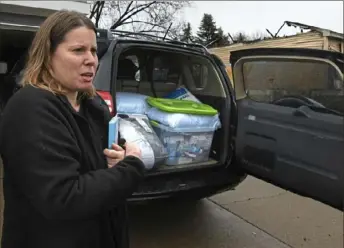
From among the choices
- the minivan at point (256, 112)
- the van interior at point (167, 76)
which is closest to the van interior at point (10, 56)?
the van interior at point (167, 76)

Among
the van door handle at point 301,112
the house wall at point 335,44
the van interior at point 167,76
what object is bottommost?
the van door handle at point 301,112

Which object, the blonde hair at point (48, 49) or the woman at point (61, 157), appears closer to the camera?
the woman at point (61, 157)

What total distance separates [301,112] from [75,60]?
1792 mm

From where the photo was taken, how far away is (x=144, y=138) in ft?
9.86

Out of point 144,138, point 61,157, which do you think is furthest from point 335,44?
point 61,157

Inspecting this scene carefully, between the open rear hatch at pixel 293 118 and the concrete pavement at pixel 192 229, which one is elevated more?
the open rear hatch at pixel 293 118

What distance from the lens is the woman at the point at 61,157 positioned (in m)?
1.21

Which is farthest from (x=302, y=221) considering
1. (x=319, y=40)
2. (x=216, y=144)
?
(x=319, y=40)

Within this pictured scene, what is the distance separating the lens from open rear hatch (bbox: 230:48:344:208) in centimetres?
242

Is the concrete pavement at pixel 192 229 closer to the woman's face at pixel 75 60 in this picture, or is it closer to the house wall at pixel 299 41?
the woman's face at pixel 75 60

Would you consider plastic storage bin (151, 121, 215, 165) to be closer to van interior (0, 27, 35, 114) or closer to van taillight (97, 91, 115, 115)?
van taillight (97, 91, 115, 115)

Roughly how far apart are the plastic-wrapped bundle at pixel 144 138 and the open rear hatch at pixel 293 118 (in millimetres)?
712

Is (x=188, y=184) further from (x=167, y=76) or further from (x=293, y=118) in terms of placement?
(x=167, y=76)

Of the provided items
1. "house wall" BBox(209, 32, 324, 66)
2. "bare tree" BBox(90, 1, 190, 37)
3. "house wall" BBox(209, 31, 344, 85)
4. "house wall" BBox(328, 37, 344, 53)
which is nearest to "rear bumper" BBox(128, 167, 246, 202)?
"house wall" BBox(209, 31, 344, 85)
